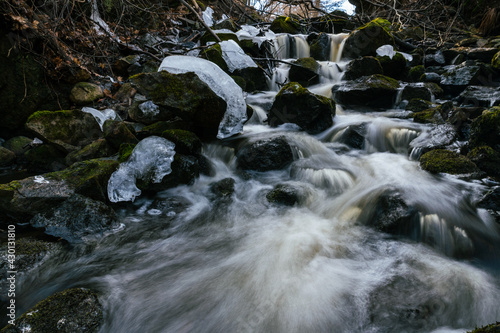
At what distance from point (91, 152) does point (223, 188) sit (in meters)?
2.26

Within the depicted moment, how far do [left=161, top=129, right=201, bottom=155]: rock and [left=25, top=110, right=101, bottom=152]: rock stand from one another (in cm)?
181

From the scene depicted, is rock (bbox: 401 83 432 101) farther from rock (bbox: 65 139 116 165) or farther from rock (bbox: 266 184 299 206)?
rock (bbox: 65 139 116 165)

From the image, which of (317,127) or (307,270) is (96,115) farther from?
(307,270)

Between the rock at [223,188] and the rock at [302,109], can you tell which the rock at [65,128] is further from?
the rock at [302,109]

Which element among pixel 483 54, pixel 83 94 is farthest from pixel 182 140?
pixel 483 54

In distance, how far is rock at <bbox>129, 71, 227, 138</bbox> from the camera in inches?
153

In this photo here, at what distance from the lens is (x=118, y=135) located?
4312mm

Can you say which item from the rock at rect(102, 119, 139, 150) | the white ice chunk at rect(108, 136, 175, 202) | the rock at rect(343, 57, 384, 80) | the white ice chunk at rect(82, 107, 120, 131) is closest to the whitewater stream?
the white ice chunk at rect(108, 136, 175, 202)

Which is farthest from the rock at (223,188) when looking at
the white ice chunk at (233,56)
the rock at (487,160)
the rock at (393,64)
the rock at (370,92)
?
the rock at (393,64)

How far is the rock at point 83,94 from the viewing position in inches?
225

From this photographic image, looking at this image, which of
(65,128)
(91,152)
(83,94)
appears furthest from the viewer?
(83,94)

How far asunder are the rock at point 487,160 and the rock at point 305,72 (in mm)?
→ 5116

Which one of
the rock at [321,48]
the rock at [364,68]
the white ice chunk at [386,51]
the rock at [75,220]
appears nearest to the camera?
the rock at [75,220]

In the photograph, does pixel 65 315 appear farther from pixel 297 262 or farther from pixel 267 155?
pixel 267 155
